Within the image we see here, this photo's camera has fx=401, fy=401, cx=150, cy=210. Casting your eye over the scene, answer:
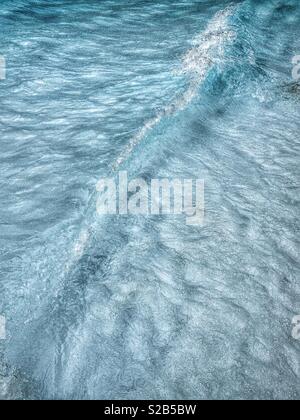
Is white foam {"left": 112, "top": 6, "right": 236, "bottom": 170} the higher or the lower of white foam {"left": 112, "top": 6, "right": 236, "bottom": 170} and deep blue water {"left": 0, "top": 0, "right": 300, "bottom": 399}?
the higher

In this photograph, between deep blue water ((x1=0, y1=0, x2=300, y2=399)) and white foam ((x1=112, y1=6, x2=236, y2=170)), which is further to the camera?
white foam ((x1=112, y1=6, x2=236, y2=170))

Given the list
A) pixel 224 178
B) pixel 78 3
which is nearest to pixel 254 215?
pixel 224 178

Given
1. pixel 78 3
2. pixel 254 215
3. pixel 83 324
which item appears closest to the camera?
pixel 83 324

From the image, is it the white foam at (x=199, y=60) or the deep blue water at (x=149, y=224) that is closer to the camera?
the deep blue water at (x=149, y=224)

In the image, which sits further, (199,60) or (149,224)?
(199,60)

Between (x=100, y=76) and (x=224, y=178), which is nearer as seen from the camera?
(x=224, y=178)

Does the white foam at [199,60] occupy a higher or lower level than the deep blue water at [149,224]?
higher

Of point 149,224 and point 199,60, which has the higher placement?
point 199,60
